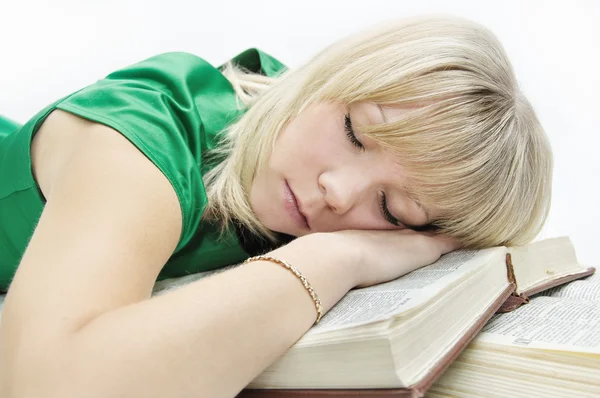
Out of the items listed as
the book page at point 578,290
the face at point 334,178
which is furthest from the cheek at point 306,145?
the book page at point 578,290

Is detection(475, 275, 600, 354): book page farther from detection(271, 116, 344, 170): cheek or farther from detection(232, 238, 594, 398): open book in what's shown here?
detection(271, 116, 344, 170): cheek

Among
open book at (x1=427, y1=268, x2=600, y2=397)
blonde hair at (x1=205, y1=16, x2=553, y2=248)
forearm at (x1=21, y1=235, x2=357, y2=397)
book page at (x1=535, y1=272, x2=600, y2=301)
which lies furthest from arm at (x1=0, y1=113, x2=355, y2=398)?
book page at (x1=535, y1=272, x2=600, y2=301)

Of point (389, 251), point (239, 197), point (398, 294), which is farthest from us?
point (239, 197)

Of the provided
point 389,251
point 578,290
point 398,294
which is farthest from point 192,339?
point 578,290

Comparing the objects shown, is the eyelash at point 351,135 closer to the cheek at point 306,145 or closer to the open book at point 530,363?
the cheek at point 306,145

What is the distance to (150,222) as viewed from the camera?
0.51 m

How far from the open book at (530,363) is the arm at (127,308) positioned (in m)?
0.13

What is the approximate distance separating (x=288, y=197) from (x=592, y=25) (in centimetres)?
105

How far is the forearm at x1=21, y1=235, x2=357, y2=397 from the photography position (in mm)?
358

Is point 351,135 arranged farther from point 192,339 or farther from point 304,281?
point 192,339

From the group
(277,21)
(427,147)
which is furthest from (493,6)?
(427,147)

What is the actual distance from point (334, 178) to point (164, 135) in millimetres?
216

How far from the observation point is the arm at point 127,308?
363 mm

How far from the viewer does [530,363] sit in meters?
0.41
